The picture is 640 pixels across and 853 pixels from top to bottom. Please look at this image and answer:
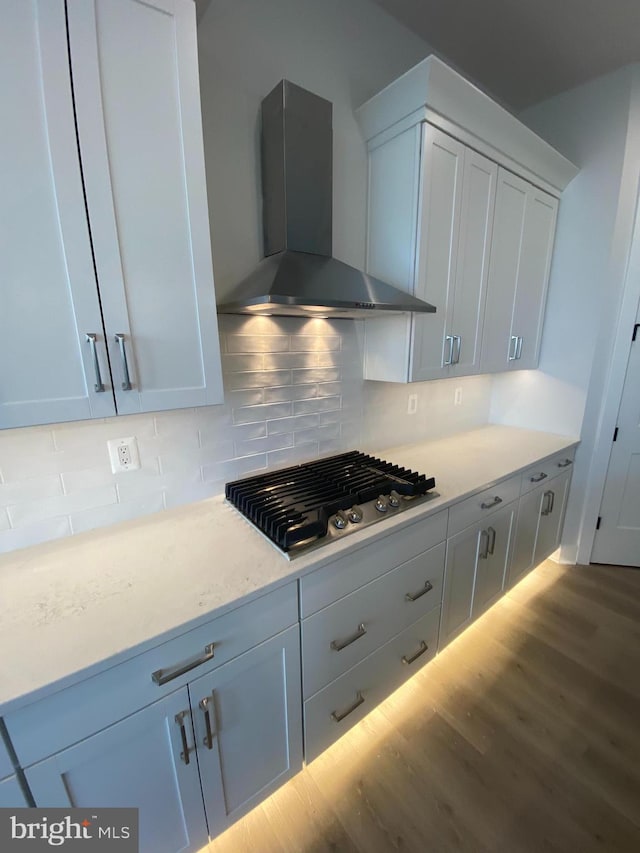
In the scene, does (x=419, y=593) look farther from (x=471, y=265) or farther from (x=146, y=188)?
(x=146, y=188)

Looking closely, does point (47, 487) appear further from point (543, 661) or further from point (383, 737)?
point (543, 661)

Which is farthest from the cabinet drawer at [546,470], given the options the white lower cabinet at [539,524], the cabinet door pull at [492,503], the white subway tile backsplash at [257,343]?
the white subway tile backsplash at [257,343]

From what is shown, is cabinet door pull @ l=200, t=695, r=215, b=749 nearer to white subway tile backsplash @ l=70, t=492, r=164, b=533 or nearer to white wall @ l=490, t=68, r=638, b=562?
white subway tile backsplash @ l=70, t=492, r=164, b=533

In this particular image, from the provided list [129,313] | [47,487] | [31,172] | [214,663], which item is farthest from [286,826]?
[31,172]

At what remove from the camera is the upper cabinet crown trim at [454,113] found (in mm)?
1359

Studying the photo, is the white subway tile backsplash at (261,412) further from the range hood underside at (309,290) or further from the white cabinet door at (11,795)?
the white cabinet door at (11,795)

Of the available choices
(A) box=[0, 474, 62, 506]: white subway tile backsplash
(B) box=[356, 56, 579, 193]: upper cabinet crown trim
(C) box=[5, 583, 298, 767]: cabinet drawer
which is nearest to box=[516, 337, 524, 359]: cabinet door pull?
(B) box=[356, 56, 579, 193]: upper cabinet crown trim

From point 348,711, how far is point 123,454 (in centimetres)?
128

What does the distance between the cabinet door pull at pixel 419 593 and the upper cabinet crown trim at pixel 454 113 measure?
1.93 metres

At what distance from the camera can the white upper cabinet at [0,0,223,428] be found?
78cm

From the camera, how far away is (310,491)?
1.40 m

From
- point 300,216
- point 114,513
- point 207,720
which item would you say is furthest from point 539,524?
point 114,513

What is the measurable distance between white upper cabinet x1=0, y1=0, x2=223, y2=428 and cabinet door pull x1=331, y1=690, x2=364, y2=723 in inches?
50.3

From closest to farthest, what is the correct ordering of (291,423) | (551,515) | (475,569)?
(291,423) < (475,569) < (551,515)
